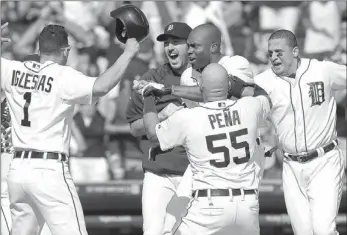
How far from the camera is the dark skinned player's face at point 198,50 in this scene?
797cm

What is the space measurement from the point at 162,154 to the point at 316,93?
4.89ft

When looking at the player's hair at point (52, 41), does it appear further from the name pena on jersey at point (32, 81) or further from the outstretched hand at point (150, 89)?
the outstretched hand at point (150, 89)

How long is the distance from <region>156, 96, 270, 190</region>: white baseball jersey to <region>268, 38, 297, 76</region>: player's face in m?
1.50

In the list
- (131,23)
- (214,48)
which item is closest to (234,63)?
(214,48)

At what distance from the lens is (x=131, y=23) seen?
752 centimetres

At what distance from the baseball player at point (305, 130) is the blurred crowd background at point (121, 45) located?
3183 mm

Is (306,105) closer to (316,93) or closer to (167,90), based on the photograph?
(316,93)

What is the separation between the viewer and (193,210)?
23.2 ft

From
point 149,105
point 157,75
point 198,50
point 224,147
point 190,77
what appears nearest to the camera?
point 224,147

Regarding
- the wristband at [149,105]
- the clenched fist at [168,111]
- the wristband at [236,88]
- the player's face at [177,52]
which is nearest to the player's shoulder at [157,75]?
the player's face at [177,52]

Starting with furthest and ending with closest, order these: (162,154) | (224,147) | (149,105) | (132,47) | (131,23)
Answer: (162,154) → (149,105) → (131,23) → (132,47) → (224,147)

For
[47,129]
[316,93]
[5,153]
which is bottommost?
[5,153]

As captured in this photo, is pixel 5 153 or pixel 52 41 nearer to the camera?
pixel 52 41

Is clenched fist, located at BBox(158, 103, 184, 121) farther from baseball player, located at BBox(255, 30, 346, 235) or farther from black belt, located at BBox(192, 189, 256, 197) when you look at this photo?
black belt, located at BBox(192, 189, 256, 197)
